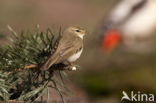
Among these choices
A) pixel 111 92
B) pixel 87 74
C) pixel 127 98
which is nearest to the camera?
pixel 127 98

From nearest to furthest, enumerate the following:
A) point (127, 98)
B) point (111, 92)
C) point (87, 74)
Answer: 1. point (127, 98)
2. point (111, 92)
3. point (87, 74)

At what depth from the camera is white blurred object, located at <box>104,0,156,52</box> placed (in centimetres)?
895

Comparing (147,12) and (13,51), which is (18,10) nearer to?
(147,12)

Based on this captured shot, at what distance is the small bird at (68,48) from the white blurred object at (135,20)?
525cm

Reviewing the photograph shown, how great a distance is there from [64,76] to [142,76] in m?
4.25

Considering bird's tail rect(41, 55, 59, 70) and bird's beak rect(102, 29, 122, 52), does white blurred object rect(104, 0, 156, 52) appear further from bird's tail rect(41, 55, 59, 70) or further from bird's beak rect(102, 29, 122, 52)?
bird's tail rect(41, 55, 59, 70)

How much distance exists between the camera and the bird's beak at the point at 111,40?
841 centimetres

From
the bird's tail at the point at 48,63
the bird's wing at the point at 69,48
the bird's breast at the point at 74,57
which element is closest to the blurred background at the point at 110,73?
the bird's wing at the point at 69,48

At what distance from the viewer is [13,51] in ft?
9.37

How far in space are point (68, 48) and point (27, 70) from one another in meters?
0.58

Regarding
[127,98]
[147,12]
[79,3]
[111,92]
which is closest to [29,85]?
[127,98]

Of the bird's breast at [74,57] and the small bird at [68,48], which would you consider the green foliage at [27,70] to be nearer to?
the small bird at [68,48]

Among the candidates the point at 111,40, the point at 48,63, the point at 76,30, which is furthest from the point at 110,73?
the point at 48,63

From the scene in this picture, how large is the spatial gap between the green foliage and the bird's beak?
5.48 m
